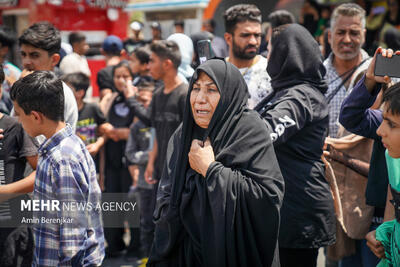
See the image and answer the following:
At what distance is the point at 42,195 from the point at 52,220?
0.15 meters

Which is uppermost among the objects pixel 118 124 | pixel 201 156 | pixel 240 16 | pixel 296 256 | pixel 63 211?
pixel 240 16

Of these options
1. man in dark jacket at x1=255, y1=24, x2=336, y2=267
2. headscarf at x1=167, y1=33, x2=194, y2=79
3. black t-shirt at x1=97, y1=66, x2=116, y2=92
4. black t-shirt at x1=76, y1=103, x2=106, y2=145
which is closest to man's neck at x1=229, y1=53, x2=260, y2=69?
man in dark jacket at x1=255, y1=24, x2=336, y2=267

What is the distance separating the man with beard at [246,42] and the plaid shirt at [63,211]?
1736mm

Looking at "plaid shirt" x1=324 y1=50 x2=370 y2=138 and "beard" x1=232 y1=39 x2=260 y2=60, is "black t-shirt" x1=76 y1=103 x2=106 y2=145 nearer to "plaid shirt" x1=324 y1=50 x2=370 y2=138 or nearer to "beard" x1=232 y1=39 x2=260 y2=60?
"beard" x1=232 y1=39 x2=260 y2=60

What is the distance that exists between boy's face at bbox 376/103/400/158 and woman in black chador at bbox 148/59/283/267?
0.57 meters

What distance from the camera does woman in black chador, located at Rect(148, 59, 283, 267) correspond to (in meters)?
2.11

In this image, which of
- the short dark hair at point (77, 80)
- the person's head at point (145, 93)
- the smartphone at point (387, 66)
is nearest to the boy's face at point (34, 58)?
the short dark hair at point (77, 80)

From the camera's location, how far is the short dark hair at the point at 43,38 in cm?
354

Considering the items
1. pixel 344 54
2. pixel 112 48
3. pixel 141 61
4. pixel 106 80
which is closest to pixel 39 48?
pixel 141 61

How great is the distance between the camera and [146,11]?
13.7 meters

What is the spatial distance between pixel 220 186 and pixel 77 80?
271 centimetres

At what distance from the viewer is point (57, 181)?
234 cm

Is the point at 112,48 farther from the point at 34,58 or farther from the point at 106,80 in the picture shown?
the point at 34,58

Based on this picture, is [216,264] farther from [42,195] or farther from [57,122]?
[57,122]
